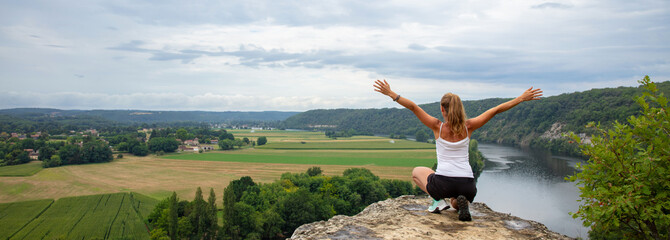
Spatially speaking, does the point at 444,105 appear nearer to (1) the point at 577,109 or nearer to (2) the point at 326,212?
(2) the point at 326,212

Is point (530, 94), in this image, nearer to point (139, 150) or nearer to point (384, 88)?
point (384, 88)

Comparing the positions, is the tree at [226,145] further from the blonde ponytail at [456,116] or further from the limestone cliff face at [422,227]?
the blonde ponytail at [456,116]

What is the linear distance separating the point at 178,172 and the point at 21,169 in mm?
23394

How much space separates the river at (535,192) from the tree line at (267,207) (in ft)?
31.2

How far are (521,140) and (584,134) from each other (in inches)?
1131

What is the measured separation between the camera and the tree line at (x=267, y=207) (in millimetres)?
28406

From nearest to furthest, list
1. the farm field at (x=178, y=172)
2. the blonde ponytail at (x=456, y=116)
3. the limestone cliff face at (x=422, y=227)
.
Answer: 1. the limestone cliff face at (x=422, y=227)
2. the blonde ponytail at (x=456, y=116)
3. the farm field at (x=178, y=172)

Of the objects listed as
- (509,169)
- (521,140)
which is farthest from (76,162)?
(521,140)

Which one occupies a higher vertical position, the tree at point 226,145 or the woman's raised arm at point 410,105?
the woman's raised arm at point 410,105

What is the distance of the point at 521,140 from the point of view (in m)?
111

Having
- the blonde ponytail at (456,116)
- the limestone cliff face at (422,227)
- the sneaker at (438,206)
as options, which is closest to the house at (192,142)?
the limestone cliff face at (422,227)

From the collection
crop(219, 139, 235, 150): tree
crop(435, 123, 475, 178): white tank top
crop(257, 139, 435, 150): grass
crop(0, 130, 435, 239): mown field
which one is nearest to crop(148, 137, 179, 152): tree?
crop(0, 130, 435, 239): mown field

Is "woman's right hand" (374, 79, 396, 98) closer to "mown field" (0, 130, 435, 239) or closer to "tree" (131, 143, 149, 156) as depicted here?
"mown field" (0, 130, 435, 239)

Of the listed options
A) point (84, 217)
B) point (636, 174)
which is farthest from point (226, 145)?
point (636, 174)
